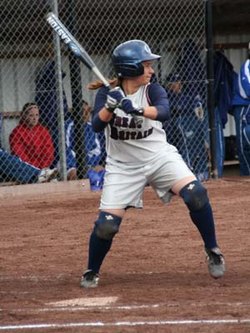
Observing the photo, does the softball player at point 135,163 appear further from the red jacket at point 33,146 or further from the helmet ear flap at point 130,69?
the red jacket at point 33,146

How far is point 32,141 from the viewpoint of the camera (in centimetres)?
1238

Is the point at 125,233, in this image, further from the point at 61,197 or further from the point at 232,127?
the point at 232,127

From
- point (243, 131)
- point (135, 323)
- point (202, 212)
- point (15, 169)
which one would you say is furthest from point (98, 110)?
point (243, 131)

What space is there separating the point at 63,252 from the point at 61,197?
3873 millimetres

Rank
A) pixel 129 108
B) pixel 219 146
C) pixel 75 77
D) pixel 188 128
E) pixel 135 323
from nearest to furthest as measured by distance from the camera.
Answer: pixel 135 323, pixel 129 108, pixel 75 77, pixel 188 128, pixel 219 146

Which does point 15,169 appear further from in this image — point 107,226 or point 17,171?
point 107,226

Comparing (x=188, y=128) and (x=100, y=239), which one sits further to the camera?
(x=188, y=128)

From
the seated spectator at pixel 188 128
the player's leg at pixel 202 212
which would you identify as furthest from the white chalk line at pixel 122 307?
the seated spectator at pixel 188 128

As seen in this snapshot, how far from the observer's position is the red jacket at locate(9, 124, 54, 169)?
40.7 ft

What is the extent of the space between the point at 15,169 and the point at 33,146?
1.26 ft

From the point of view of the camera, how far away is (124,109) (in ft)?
20.2

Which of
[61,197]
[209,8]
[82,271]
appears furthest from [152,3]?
[82,271]

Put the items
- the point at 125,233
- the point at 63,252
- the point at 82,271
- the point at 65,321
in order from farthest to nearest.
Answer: the point at 125,233
the point at 63,252
the point at 82,271
the point at 65,321

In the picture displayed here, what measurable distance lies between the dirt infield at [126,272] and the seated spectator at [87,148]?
96 cm
